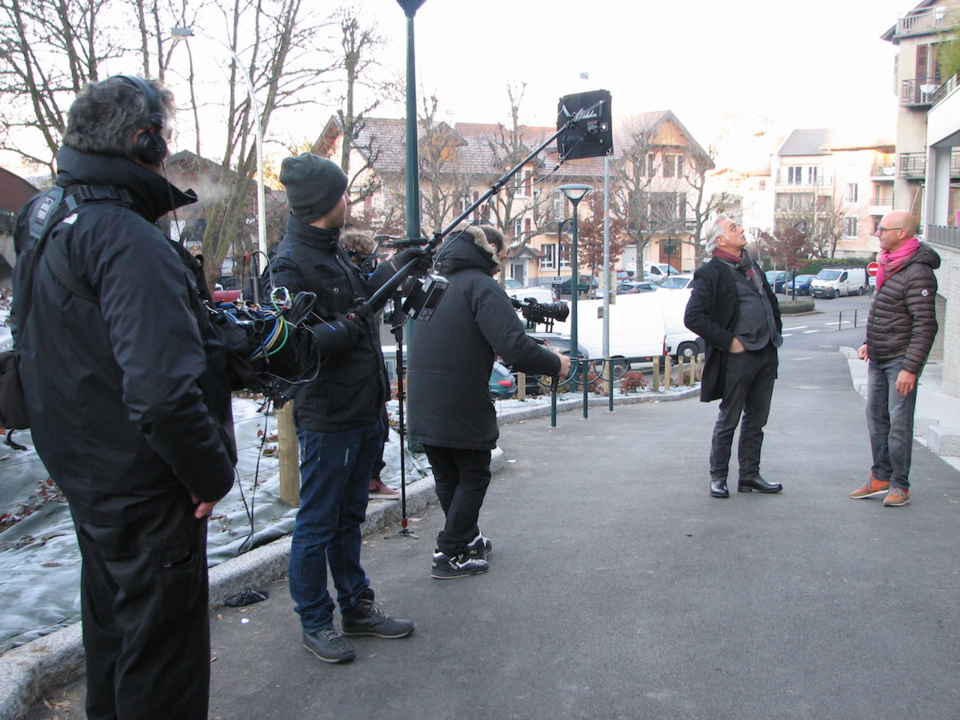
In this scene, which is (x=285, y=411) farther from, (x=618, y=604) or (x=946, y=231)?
(x=946, y=231)

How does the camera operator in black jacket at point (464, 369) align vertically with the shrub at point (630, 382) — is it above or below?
above

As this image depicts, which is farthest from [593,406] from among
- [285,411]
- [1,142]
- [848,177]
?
[848,177]

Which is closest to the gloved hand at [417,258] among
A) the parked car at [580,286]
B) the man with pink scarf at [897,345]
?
the man with pink scarf at [897,345]

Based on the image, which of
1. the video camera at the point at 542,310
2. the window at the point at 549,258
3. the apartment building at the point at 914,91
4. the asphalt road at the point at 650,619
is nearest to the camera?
the asphalt road at the point at 650,619

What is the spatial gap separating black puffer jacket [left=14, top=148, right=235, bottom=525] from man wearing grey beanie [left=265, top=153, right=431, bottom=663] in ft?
3.50

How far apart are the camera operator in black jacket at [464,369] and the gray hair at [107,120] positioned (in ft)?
7.41

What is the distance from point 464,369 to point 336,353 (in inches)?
45.3

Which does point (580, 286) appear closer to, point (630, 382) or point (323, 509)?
point (630, 382)

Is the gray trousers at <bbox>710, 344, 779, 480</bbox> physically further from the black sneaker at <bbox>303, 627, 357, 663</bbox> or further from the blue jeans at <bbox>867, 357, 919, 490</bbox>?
the black sneaker at <bbox>303, 627, 357, 663</bbox>

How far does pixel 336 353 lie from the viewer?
3.33 metres

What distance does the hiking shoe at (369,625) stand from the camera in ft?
12.2

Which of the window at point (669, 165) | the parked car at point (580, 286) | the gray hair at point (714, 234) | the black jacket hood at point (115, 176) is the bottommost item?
the parked car at point (580, 286)

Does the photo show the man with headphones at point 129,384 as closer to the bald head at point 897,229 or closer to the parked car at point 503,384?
the bald head at point 897,229

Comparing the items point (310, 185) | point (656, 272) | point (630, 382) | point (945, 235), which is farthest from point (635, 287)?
point (310, 185)
